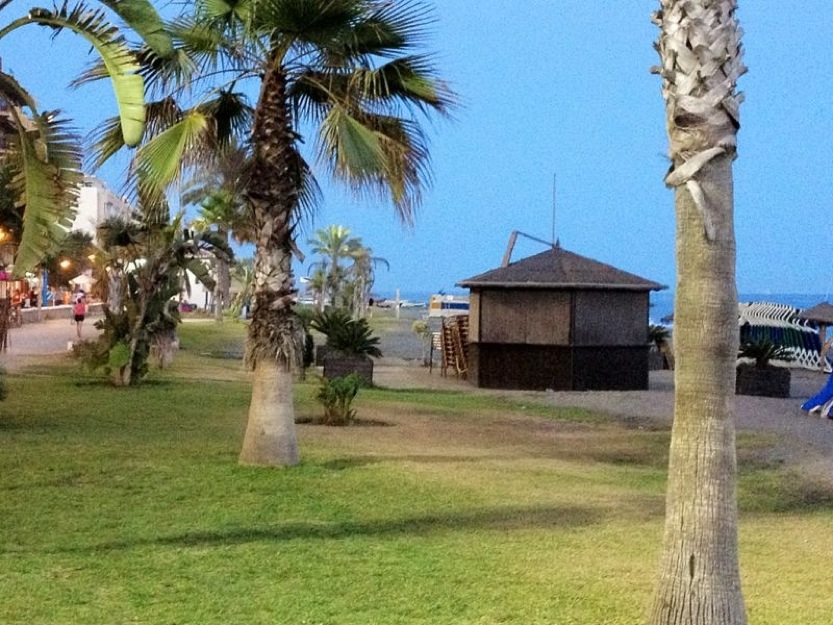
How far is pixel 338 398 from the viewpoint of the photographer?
596 inches

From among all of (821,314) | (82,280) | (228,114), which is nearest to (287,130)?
(228,114)

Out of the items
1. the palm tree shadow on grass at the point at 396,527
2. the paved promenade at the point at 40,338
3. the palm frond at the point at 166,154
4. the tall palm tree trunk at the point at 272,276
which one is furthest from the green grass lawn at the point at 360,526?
the paved promenade at the point at 40,338

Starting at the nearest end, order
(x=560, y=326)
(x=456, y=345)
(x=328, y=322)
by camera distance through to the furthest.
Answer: (x=328, y=322) → (x=560, y=326) → (x=456, y=345)

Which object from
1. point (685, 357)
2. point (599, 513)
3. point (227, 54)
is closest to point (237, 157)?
point (227, 54)

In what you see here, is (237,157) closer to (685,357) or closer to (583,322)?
(685,357)

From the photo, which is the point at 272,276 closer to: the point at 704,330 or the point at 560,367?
the point at 704,330

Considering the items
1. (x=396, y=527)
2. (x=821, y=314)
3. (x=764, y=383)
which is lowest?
(x=396, y=527)

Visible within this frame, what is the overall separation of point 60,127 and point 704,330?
6.03 m

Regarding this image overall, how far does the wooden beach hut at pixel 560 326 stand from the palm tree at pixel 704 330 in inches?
708

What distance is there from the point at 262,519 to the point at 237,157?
4.70 meters

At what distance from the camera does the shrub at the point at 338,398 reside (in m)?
15.1

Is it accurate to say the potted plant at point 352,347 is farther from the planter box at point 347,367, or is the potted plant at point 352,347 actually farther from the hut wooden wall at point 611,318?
the hut wooden wall at point 611,318

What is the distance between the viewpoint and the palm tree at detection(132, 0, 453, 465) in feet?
32.6

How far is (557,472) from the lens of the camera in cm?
1159
